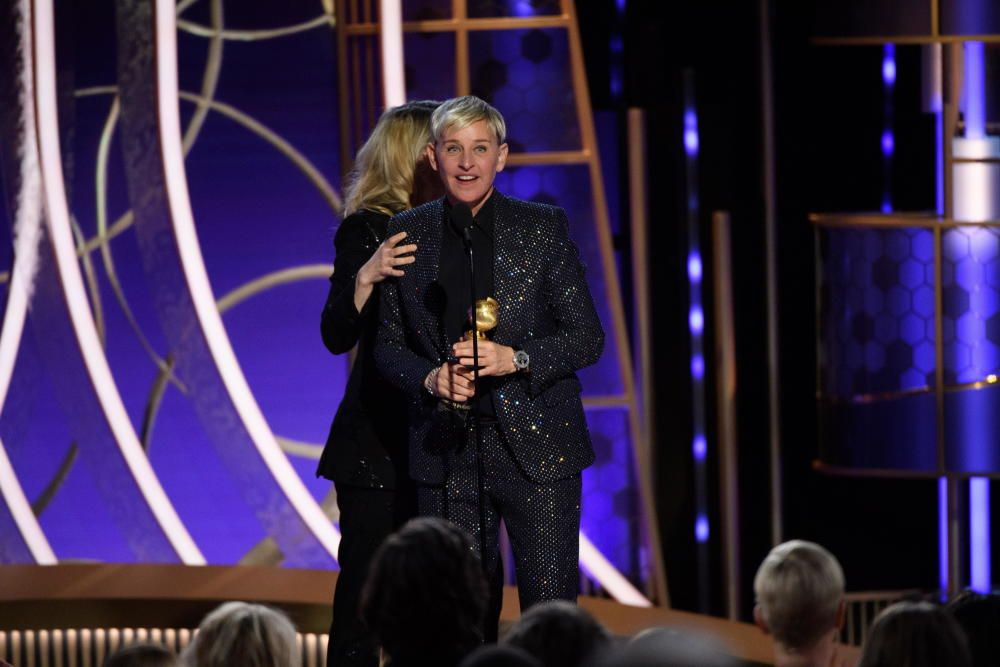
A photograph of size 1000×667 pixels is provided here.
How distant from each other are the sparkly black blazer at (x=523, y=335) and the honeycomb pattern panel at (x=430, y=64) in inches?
82.6

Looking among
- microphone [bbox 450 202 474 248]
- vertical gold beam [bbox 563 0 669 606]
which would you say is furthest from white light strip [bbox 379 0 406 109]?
microphone [bbox 450 202 474 248]

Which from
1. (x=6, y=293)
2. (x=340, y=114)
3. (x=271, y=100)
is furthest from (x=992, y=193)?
(x=6, y=293)

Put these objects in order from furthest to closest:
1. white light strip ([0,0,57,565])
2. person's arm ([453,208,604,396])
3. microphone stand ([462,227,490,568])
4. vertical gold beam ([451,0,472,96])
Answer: white light strip ([0,0,57,565]), vertical gold beam ([451,0,472,96]), person's arm ([453,208,604,396]), microphone stand ([462,227,490,568])

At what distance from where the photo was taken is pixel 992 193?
16.3 feet

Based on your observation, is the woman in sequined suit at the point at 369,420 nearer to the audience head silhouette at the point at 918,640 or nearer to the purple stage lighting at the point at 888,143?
the audience head silhouette at the point at 918,640

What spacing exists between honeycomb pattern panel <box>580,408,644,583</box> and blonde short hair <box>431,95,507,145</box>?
236cm

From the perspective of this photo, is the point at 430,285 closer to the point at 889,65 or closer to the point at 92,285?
the point at 92,285

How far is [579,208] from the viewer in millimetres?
4973

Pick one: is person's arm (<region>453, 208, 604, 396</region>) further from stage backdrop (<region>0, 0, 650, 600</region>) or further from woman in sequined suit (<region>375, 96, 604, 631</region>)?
stage backdrop (<region>0, 0, 650, 600</region>)

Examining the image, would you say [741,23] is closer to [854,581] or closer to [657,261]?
[657,261]

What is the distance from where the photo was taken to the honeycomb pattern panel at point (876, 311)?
507 cm

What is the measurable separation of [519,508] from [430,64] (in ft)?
8.09

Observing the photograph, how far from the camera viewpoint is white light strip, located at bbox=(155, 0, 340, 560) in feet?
16.1

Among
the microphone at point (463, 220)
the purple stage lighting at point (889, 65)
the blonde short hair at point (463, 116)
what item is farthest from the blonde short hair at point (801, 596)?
the purple stage lighting at point (889, 65)
